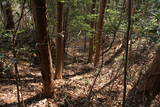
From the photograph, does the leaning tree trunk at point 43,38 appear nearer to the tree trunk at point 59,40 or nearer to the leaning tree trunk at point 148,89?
the tree trunk at point 59,40

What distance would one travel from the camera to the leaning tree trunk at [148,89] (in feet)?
16.8

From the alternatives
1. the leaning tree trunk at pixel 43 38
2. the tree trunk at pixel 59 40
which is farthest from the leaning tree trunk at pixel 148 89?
the tree trunk at pixel 59 40

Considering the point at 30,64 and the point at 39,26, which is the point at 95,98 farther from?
the point at 30,64

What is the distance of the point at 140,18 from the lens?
14.7ft

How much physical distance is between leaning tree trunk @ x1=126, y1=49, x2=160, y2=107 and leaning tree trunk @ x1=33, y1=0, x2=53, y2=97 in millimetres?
2578

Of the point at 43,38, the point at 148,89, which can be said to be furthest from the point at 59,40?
the point at 148,89

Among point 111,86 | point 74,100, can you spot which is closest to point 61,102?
point 74,100

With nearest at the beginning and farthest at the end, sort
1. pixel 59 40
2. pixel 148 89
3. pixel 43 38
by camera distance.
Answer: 1. pixel 43 38
2. pixel 148 89
3. pixel 59 40

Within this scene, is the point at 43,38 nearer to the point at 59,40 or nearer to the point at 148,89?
the point at 59,40

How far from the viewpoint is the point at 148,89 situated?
5410 mm

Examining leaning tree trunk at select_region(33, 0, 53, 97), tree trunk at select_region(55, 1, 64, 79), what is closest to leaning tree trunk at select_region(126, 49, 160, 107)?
leaning tree trunk at select_region(33, 0, 53, 97)

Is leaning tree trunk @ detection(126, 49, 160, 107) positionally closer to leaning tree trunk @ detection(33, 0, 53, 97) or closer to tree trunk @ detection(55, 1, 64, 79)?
leaning tree trunk @ detection(33, 0, 53, 97)

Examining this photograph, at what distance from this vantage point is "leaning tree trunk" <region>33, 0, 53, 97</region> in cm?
420

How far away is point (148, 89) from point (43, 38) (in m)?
3.46
